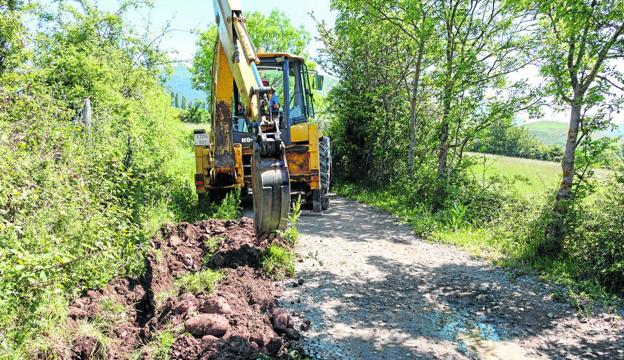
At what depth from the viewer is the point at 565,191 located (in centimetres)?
575

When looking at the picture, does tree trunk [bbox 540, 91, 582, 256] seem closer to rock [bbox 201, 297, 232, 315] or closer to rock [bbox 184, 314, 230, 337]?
rock [bbox 201, 297, 232, 315]

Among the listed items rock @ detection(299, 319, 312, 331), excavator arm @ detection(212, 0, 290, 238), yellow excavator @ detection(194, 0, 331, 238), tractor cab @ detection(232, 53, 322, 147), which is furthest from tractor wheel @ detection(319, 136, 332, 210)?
rock @ detection(299, 319, 312, 331)

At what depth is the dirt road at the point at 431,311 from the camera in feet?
12.1

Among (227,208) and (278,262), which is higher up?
(227,208)

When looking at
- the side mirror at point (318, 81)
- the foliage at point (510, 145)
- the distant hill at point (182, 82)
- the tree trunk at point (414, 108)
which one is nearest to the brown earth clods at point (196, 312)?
the side mirror at point (318, 81)

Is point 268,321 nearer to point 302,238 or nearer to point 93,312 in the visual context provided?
point 93,312

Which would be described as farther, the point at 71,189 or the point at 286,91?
the point at 286,91

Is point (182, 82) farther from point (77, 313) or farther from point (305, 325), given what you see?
point (305, 325)

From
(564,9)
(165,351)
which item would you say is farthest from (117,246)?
(564,9)

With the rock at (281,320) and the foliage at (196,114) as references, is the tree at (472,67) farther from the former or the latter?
the foliage at (196,114)

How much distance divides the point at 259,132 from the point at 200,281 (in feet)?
5.61

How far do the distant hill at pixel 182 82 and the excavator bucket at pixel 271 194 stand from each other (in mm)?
10312

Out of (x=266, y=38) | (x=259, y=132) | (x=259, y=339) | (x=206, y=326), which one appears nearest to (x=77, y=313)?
(x=206, y=326)

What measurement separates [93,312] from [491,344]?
3.50m
